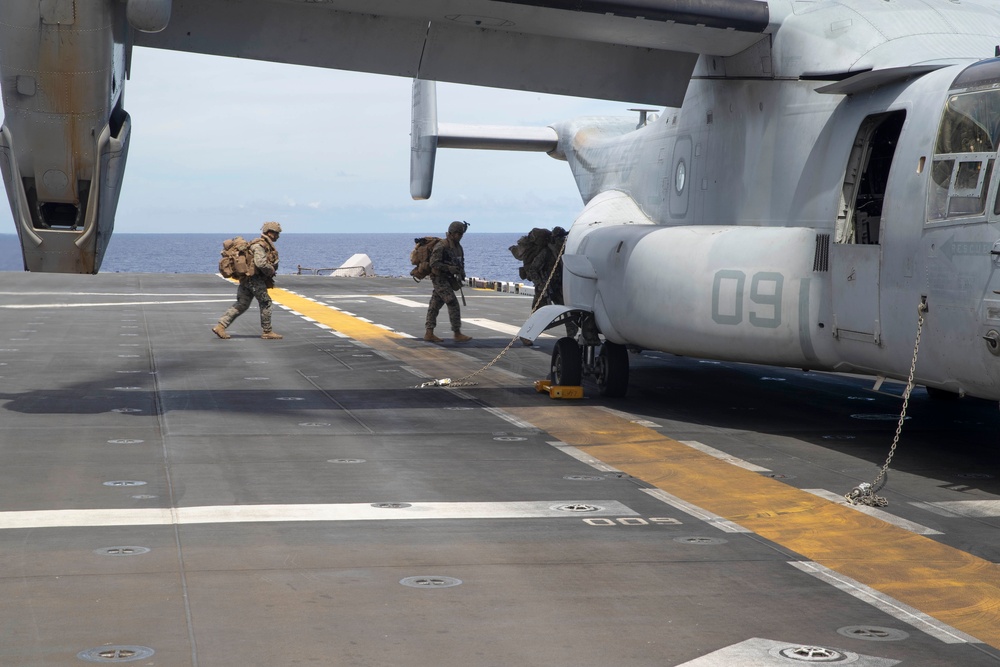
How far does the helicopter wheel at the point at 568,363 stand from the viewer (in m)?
12.2

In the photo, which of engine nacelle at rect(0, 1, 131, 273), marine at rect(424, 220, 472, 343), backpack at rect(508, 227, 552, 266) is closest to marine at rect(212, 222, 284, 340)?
marine at rect(424, 220, 472, 343)

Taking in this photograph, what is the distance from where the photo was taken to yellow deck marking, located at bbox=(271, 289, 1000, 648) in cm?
536

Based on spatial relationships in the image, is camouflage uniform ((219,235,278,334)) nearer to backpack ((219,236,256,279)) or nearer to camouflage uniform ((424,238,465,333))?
backpack ((219,236,256,279))

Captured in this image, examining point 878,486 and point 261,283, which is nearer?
point 878,486

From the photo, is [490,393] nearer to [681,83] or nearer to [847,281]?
[681,83]

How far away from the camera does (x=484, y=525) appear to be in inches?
261

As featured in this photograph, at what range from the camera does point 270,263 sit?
1906 centimetres

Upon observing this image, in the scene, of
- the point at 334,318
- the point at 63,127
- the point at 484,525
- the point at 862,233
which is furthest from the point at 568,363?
the point at 334,318

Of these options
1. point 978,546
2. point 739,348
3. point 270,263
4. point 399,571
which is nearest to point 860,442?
point 739,348

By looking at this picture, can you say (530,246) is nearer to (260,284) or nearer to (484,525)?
(260,284)

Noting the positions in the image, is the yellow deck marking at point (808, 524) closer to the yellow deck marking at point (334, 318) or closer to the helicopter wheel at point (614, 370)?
the helicopter wheel at point (614, 370)

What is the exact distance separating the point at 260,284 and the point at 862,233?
1218 centimetres

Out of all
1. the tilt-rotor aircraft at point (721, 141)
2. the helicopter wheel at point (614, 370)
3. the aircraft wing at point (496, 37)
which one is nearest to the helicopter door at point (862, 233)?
the tilt-rotor aircraft at point (721, 141)

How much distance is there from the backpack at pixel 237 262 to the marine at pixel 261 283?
0.30ft
